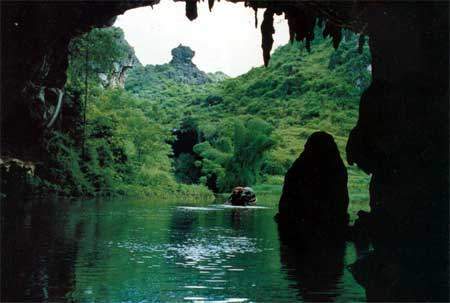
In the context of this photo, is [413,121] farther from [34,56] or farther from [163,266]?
[34,56]

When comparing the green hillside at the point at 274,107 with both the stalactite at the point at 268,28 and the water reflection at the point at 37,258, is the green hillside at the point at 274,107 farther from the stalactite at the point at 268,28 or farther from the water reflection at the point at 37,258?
the stalactite at the point at 268,28

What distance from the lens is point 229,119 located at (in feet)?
296

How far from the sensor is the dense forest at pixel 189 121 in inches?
1949

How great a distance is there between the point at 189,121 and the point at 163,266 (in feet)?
234

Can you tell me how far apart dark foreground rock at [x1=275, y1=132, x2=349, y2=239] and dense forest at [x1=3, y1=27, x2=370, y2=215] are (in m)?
4.04

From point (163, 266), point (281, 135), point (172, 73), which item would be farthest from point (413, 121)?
point (172, 73)

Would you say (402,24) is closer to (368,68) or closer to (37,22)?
(37,22)

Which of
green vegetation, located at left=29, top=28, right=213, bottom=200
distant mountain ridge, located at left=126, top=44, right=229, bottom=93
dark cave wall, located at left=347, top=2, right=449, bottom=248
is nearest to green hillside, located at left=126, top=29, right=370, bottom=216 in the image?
distant mountain ridge, located at left=126, top=44, right=229, bottom=93

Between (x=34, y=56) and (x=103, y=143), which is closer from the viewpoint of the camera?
(x=34, y=56)

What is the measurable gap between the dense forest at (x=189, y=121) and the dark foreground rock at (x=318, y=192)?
4041 millimetres

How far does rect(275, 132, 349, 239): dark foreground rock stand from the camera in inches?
794

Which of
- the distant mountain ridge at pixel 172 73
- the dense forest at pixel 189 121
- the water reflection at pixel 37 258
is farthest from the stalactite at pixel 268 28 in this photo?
the distant mountain ridge at pixel 172 73

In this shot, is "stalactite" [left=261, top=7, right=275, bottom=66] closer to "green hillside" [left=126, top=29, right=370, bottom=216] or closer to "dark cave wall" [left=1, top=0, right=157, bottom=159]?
"dark cave wall" [left=1, top=0, right=157, bottom=159]

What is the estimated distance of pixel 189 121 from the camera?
83500mm
